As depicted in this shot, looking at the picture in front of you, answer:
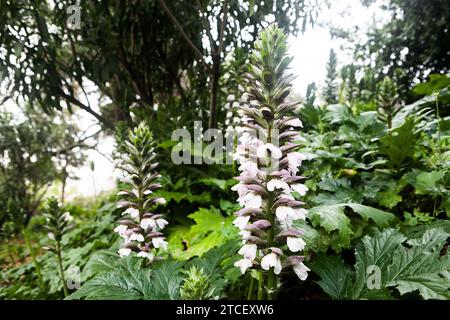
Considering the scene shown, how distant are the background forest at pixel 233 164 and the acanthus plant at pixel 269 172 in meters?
0.09

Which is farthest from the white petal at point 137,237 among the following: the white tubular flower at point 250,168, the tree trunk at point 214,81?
the tree trunk at point 214,81

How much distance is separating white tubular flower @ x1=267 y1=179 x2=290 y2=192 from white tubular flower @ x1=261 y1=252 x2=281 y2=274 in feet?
0.89

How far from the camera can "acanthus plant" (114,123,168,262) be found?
80.2 inches

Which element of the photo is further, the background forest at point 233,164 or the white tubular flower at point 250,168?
the background forest at point 233,164

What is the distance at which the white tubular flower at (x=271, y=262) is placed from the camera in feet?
4.56

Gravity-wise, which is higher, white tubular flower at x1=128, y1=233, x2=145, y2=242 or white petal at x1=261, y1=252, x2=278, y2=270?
white tubular flower at x1=128, y1=233, x2=145, y2=242

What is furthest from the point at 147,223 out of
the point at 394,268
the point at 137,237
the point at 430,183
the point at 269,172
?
the point at 430,183

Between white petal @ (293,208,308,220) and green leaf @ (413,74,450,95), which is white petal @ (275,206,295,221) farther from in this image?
green leaf @ (413,74,450,95)

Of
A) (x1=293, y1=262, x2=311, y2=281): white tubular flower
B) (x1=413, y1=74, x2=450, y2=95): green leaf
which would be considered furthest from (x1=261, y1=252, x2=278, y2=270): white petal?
(x1=413, y1=74, x2=450, y2=95): green leaf

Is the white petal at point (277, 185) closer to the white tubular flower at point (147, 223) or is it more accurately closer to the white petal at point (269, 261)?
the white petal at point (269, 261)
